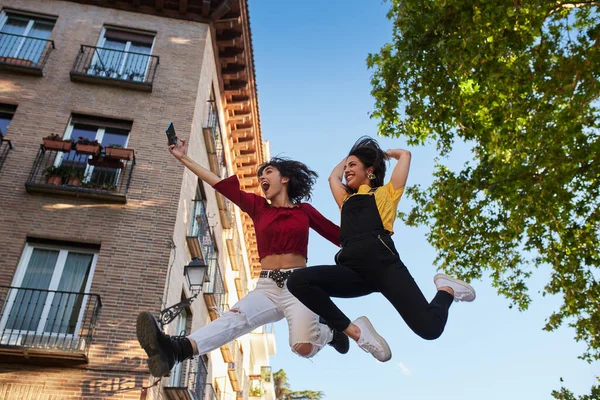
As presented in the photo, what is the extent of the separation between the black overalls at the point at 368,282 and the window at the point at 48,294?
27.5 ft

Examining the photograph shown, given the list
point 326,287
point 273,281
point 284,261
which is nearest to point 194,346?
point 273,281

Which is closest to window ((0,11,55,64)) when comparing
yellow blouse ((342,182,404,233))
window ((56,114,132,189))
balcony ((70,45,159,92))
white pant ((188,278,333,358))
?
balcony ((70,45,159,92))

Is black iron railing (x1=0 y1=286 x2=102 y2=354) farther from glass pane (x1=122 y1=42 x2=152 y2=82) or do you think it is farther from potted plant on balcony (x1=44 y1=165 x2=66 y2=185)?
glass pane (x1=122 y1=42 x2=152 y2=82)

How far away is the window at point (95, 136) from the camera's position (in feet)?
44.0

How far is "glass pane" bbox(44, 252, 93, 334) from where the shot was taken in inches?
446

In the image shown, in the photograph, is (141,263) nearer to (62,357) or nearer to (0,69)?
(62,357)

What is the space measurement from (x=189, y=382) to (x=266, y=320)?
998 centimetres

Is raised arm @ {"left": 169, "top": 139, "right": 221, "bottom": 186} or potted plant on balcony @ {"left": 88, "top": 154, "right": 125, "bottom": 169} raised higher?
potted plant on balcony @ {"left": 88, "top": 154, "right": 125, "bottom": 169}

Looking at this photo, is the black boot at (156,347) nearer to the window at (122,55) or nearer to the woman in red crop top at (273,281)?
the woman in red crop top at (273,281)

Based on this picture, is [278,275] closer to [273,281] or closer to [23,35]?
[273,281]

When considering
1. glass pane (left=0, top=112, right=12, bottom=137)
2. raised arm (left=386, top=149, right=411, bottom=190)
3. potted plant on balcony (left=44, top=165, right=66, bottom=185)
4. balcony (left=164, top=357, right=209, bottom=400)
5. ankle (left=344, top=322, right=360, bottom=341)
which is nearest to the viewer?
ankle (left=344, top=322, right=360, bottom=341)

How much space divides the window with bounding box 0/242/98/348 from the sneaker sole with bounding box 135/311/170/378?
25.4ft

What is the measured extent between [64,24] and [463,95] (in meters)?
10.9

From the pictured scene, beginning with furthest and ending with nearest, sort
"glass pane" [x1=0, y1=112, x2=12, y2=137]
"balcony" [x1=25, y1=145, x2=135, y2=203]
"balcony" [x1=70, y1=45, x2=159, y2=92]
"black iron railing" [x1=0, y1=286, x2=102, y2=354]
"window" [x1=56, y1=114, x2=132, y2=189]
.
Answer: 1. "balcony" [x1=70, y1=45, x2=159, y2=92]
2. "glass pane" [x1=0, y1=112, x2=12, y2=137]
3. "window" [x1=56, y1=114, x2=132, y2=189]
4. "balcony" [x1=25, y1=145, x2=135, y2=203]
5. "black iron railing" [x1=0, y1=286, x2=102, y2=354]
